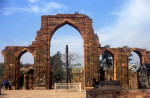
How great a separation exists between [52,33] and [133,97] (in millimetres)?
15203

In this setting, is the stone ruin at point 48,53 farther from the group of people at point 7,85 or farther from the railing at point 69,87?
the railing at point 69,87

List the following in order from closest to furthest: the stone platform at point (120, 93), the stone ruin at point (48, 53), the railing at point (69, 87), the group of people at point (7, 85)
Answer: the stone platform at point (120, 93)
the railing at point (69, 87)
the group of people at point (7, 85)
the stone ruin at point (48, 53)

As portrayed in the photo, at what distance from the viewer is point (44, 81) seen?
1856 centimetres

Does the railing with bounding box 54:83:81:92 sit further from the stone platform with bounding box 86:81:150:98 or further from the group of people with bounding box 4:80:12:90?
the stone platform with bounding box 86:81:150:98

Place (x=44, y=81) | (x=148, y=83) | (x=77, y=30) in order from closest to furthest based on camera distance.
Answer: (x=148, y=83), (x=44, y=81), (x=77, y=30)

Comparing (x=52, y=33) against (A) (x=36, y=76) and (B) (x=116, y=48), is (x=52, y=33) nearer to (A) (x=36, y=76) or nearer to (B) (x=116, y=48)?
(A) (x=36, y=76)

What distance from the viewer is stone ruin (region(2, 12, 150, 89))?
18750 mm

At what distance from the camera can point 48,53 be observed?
19109 mm

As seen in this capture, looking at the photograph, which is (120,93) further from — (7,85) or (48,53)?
(48,53)

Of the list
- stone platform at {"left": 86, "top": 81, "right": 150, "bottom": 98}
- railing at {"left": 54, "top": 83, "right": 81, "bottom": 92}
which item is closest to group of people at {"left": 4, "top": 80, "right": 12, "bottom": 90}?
railing at {"left": 54, "top": 83, "right": 81, "bottom": 92}

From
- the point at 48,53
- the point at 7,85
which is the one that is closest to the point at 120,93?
the point at 7,85

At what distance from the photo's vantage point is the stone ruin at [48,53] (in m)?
18.8

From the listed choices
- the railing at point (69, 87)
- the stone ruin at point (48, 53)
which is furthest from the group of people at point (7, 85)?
the railing at point (69, 87)

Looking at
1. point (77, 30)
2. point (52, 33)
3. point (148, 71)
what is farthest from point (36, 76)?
point (148, 71)
